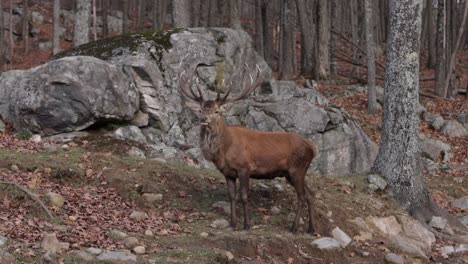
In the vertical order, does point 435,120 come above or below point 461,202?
above

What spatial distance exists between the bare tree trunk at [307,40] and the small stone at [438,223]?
13.7m

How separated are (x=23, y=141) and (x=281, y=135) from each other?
5017mm

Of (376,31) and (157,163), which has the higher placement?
(376,31)

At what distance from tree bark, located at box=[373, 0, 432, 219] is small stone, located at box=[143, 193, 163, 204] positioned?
15.3ft

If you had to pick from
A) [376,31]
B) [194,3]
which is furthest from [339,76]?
[376,31]

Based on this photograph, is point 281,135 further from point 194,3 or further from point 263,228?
point 194,3

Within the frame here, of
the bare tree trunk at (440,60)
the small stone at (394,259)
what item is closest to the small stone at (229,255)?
the small stone at (394,259)

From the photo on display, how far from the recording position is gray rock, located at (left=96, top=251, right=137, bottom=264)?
6824 millimetres

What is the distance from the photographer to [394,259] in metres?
9.27

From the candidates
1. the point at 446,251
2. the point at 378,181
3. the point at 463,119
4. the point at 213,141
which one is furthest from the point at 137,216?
the point at 463,119

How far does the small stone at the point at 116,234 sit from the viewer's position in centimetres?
754

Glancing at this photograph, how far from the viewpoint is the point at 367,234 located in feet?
32.6

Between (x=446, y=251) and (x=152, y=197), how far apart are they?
496 cm

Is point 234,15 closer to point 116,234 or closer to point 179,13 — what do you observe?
point 179,13
